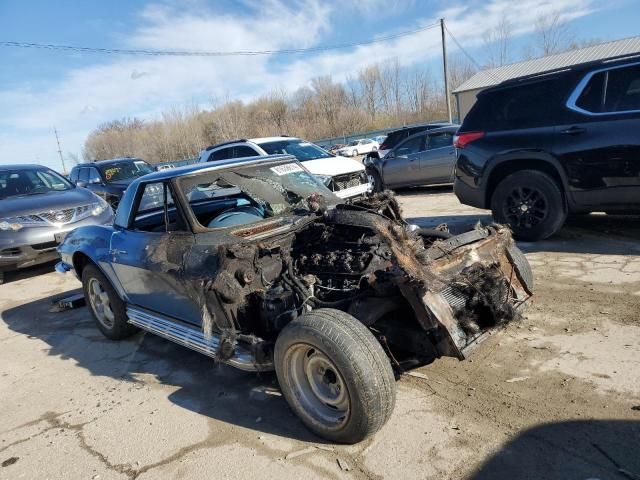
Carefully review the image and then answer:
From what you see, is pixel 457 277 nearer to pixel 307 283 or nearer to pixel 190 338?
pixel 307 283

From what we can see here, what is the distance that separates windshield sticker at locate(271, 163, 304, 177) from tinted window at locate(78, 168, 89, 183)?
34.4 ft

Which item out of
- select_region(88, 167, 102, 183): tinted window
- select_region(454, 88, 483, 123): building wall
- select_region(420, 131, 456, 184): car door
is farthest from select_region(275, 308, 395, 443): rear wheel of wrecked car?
select_region(454, 88, 483, 123): building wall

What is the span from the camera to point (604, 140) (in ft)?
17.4

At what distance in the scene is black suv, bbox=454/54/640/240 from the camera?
5270 millimetres

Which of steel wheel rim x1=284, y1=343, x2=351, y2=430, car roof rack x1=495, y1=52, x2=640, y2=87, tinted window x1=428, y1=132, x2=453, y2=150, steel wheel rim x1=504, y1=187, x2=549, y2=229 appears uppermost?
car roof rack x1=495, y1=52, x2=640, y2=87

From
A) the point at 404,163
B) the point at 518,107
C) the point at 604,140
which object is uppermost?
the point at 518,107

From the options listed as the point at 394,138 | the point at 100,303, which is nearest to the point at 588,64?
the point at 100,303

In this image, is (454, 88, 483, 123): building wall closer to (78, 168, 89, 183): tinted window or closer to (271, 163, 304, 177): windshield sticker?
(78, 168, 89, 183): tinted window

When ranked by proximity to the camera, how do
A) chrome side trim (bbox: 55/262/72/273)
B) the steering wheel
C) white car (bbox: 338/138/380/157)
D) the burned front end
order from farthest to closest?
white car (bbox: 338/138/380/157), chrome side trim (bbox: 55/262/72/273), the steering wheel, the burned front end

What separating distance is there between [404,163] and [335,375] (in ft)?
31.5

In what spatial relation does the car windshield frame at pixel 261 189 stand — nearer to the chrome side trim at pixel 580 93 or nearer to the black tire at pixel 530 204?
the black tire at pixel 530 204

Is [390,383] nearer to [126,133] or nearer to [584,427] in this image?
[584,427]

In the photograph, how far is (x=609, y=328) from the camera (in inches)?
149

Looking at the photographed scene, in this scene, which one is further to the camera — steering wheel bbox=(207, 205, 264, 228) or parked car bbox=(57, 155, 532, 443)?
steering wheel bbox=(207, 205, 264, 228)
